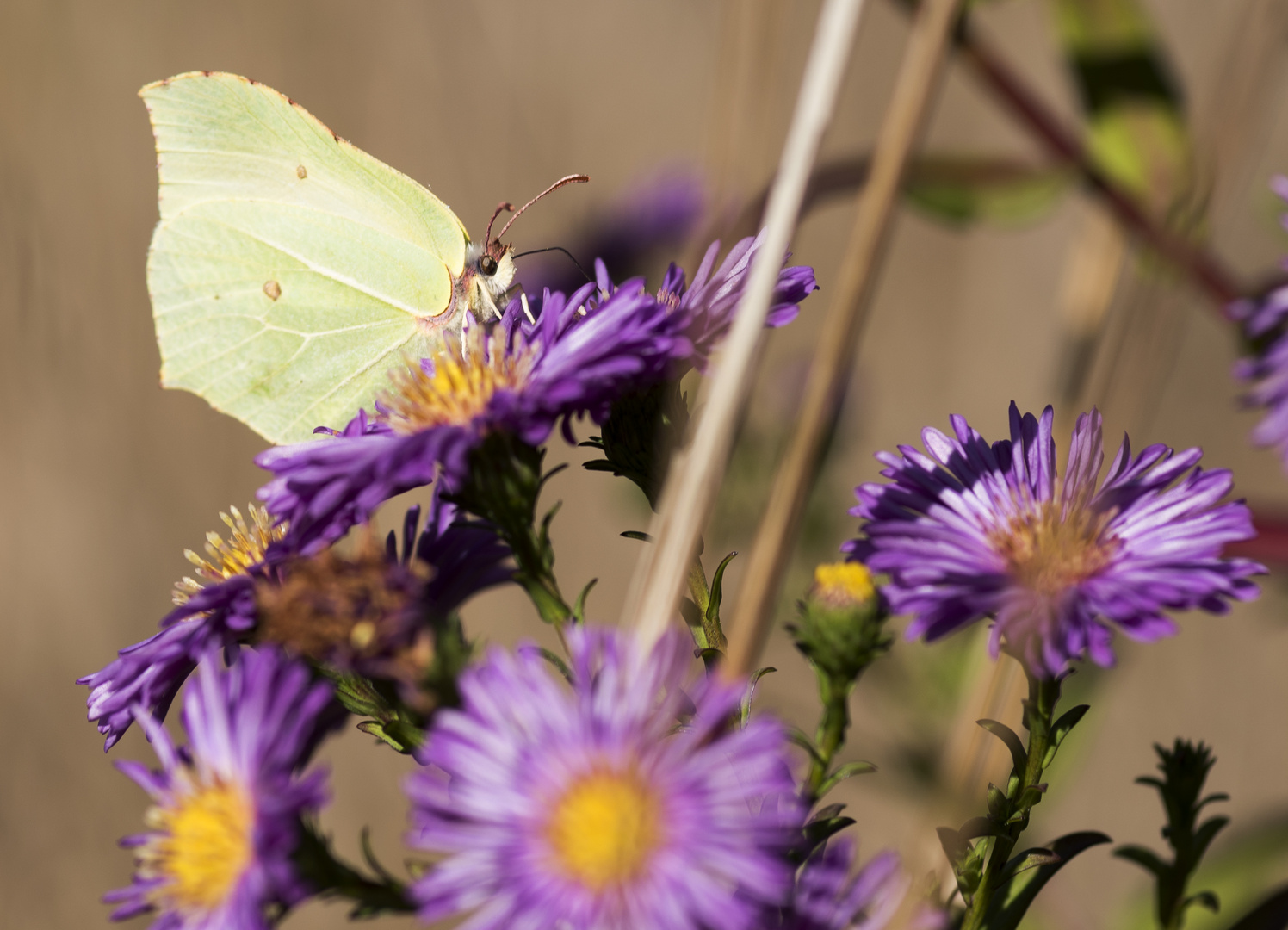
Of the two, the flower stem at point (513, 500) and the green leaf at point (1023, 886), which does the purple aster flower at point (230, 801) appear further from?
the green leaf at point (1023, 886)

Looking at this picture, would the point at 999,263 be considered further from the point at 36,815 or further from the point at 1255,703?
the point at 36,815

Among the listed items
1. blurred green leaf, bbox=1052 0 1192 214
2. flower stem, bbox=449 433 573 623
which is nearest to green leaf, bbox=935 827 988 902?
flower stem, bbox=449 433 573 623

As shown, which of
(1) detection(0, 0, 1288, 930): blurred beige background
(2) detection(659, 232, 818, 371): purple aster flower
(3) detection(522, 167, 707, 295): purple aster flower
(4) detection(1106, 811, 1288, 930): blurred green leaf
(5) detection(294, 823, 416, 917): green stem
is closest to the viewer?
(5) detection(294, 823, 416, 917): green stem

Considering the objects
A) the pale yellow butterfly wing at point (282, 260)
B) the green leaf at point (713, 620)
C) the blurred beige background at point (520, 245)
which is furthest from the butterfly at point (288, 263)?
the blurred beige background at point (520, 245)

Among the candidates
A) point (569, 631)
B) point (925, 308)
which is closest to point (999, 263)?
point (925, 308)

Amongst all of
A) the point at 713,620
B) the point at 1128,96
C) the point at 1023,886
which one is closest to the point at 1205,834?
the point at 1023,886

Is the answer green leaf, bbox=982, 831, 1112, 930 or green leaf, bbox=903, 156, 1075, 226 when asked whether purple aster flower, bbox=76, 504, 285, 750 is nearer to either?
green leaf, bbox=982, 831, 1112, 930
